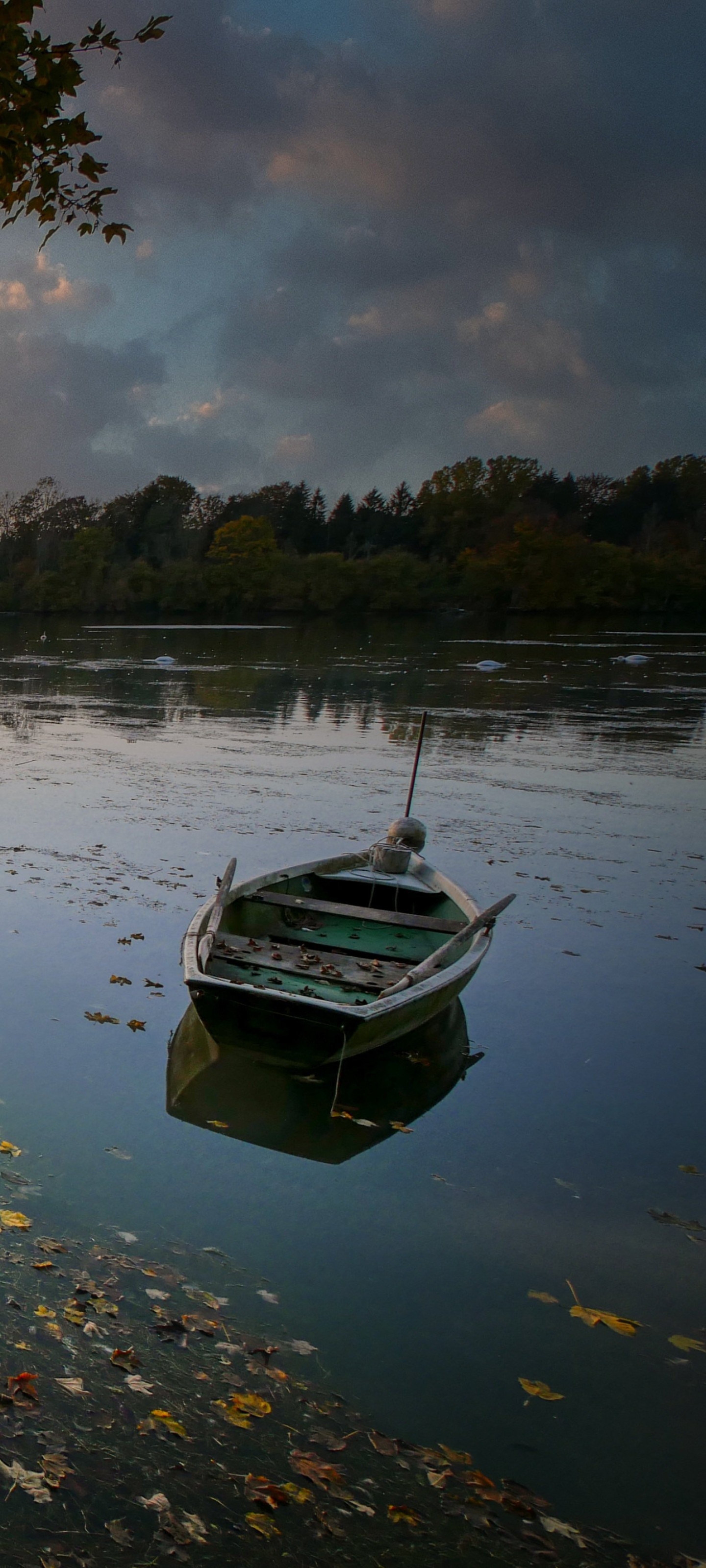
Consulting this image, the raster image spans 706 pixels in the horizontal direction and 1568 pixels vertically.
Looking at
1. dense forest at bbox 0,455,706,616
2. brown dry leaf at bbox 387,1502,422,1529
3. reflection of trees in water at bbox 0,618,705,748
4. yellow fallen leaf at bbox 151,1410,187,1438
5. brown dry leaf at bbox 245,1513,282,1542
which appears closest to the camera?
brown dry leaf at bbox 245,1513,282,1542

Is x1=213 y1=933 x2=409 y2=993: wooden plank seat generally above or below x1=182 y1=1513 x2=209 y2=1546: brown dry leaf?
above

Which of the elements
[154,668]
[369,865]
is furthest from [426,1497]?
[154,668]

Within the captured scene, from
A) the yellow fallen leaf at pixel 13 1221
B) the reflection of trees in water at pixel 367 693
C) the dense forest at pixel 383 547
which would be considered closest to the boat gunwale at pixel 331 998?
the yellow fallen leaf at pixel 13 1221

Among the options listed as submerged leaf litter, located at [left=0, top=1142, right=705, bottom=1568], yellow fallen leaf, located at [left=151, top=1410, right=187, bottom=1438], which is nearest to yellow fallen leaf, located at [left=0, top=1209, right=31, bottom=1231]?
submerged leaf litter, located at [left=0, top=1142, right=705, bottom=1568]

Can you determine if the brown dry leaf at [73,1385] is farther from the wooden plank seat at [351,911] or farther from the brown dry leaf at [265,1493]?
the wooden plank seat at [351,911]

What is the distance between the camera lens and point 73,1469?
424 cm

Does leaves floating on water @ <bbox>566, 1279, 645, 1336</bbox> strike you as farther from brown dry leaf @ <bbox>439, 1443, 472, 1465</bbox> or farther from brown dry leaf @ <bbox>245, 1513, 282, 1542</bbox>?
brown dry leaf @ <bbox>245, 1513, 282, 1542</bbox>

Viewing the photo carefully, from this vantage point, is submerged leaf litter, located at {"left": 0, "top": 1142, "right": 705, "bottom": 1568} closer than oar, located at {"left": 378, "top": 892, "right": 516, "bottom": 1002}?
Yes

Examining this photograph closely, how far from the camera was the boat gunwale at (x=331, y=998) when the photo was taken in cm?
747

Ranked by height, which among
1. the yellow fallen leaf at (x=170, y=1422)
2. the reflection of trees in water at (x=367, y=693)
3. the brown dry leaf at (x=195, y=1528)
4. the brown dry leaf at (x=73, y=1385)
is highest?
the reflection of trees in water at (x=367, y=693)

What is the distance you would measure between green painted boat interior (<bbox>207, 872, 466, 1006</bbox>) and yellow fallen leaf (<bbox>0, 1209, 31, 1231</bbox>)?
2.47 metres

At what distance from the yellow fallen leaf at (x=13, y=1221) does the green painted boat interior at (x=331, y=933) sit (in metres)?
2.47

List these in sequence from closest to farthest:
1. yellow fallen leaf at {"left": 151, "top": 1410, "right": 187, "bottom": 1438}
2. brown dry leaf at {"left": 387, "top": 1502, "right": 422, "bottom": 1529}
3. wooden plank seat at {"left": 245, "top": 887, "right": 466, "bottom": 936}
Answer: brown dry leaf at {"left": 387, "top": 1502, "right": 422, "bottom": 1529} → yellow fallen leaf at {"left": 151, "top": 1410, "right": 187, "bottom": 1438} → wooden plank seat at {"left": 245, "top": 887, "right": 466, "bottom": 936}

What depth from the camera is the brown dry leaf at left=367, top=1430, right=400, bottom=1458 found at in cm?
454
